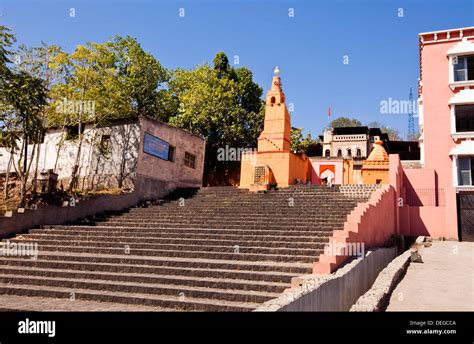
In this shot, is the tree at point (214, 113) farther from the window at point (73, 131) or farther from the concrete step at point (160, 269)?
the concrete step at point (160, 269)

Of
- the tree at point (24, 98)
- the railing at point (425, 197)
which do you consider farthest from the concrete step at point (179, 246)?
the railing at point (425, 197)

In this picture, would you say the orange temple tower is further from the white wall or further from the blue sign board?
the white wall

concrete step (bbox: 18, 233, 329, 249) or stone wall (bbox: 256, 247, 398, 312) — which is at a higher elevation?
concrete step (bbox: 18, 233, 329, 249)

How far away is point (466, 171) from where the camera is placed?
2073 cm

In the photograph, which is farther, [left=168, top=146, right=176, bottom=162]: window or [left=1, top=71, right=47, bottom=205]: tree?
[left=168, top=146, right=176, bottom=162]: window

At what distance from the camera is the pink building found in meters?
19.5

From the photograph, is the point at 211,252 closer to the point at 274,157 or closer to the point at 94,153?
the point at 274,157

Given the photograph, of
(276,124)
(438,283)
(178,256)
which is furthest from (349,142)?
(178,256)

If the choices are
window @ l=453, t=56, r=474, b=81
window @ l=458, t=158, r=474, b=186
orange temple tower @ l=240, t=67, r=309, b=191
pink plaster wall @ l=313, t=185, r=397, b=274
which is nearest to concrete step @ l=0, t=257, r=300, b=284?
pink plaster wall @ l=313, t=185, r=397, b=274

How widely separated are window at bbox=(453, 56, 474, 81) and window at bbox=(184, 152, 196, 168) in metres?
15.4

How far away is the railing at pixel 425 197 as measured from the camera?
20641 millimetres

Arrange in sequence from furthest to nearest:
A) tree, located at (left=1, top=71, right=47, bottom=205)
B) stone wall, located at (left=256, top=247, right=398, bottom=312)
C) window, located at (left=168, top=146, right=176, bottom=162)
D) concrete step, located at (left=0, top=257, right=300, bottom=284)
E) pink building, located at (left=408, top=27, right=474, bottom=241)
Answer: window, located at (left=168, top=146, right=176, bottom=162) < pink building, located at (left=408, top=27, right=474, bottom=241) < tree, located at (left=1, top=71, right=47, bottom=205) < concrete step, located at (left=0, top=257, right=300, bottom=284) < stone wall, located at (left=256, top=247, right=398, bottom=312)

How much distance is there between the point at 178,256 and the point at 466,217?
16190 mm

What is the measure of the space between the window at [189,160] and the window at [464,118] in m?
14.8
